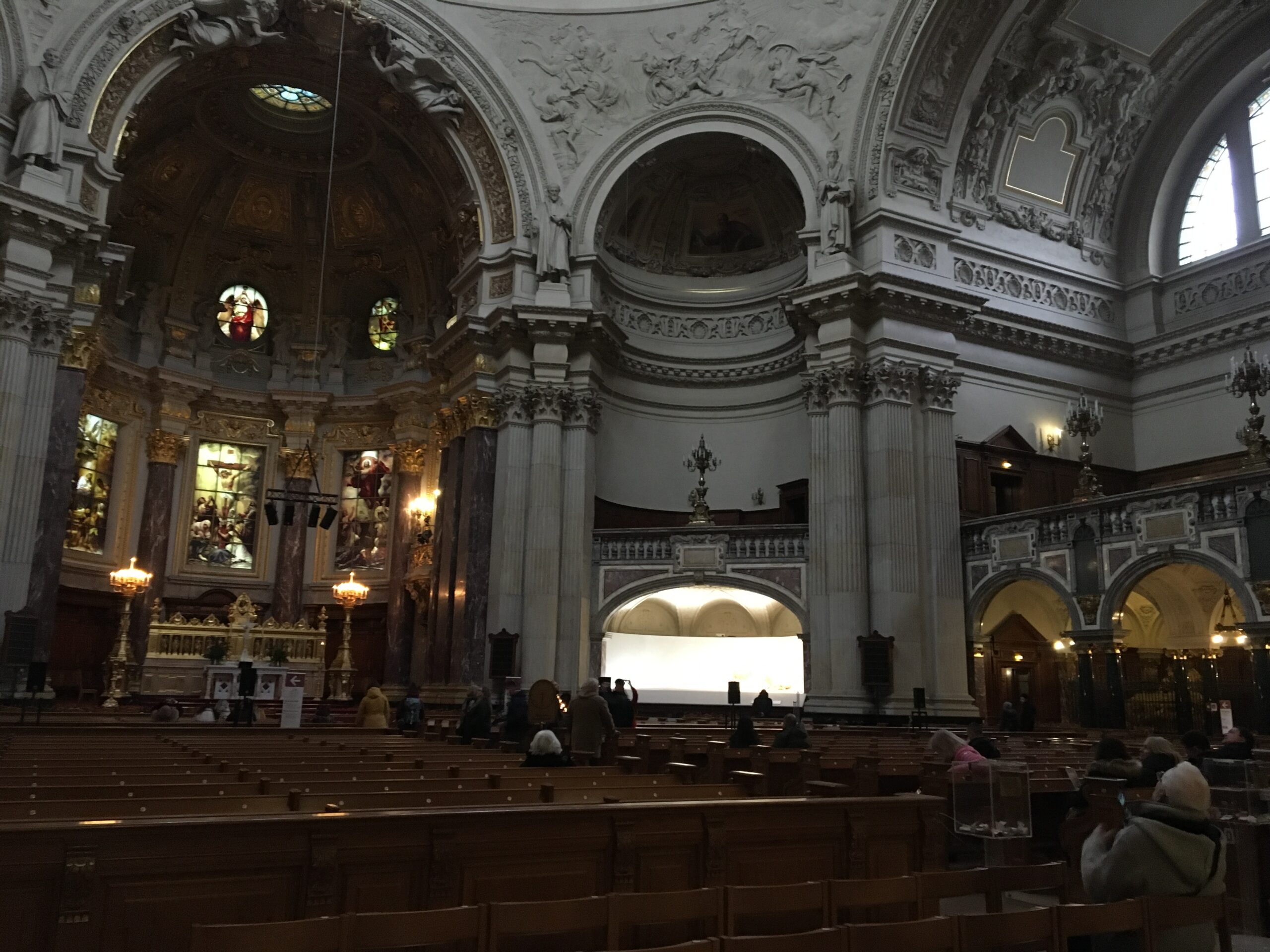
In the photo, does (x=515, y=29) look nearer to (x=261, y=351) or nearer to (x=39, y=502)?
(x=261, y=351)

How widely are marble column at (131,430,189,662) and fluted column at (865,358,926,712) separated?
62.8 feet

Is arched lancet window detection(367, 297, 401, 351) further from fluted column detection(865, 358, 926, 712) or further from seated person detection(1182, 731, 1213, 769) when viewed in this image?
seated person detection(1182, 731, 1213, 769)

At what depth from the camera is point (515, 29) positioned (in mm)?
25688

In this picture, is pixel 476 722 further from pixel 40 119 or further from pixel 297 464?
pixel 297 464

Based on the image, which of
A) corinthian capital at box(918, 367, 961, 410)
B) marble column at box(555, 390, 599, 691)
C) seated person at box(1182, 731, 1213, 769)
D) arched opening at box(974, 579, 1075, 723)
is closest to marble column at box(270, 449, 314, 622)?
marble column at box(555, 390, 599, 691)

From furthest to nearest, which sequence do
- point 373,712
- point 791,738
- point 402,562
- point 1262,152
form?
point 402,562
point 1262,152
point 373,712
point 791,738

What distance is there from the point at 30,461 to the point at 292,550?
1103cm

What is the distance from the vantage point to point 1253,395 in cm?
1916

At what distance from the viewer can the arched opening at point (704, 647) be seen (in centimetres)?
2605

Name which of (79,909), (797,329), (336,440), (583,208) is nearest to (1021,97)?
(797,329)

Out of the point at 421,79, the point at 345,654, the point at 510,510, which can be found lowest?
the point at 345,654

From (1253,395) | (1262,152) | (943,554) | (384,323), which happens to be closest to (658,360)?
(943,554)

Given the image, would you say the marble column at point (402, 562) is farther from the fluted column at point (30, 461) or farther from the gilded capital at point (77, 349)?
the fluted column at point (30, 461)

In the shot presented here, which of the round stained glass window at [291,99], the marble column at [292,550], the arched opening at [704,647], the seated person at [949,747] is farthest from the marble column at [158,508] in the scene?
the seated person at [949,747]
